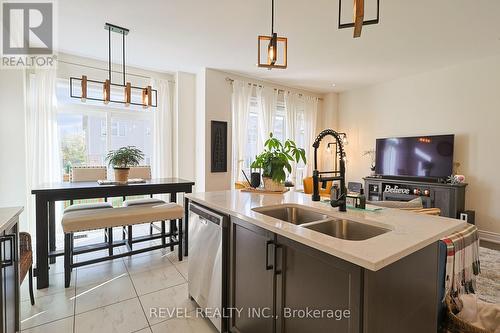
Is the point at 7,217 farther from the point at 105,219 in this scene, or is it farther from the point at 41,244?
the point at 41,244

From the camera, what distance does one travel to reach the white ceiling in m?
2.66

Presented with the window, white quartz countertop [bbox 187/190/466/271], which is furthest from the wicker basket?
the window

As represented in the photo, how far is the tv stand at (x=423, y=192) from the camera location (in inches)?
156

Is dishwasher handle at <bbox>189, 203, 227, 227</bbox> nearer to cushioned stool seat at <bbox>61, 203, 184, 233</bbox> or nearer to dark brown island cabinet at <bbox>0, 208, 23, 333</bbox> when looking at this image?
cushioned stool seat at <bbox>61, 203, 184, 233</bbox>

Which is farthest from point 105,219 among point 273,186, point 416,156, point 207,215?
point 416,156

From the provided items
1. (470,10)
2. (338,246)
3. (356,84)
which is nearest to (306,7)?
(470,10)

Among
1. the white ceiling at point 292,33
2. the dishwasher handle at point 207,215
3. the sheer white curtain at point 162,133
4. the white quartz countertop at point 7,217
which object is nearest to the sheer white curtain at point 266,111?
the white ceiling at point 292,33

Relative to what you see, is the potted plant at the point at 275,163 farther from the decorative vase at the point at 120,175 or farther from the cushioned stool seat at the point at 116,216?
the decorative vase at the point at 120,175

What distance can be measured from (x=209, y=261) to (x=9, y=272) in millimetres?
1163

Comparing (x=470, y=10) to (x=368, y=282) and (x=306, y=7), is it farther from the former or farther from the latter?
(x=368, y=282)

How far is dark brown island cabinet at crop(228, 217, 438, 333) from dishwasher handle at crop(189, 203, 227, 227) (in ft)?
0.41

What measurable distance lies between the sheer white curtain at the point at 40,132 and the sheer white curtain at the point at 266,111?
3461 mm

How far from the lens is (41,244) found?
95.8 inches

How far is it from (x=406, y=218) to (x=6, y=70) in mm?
4846
